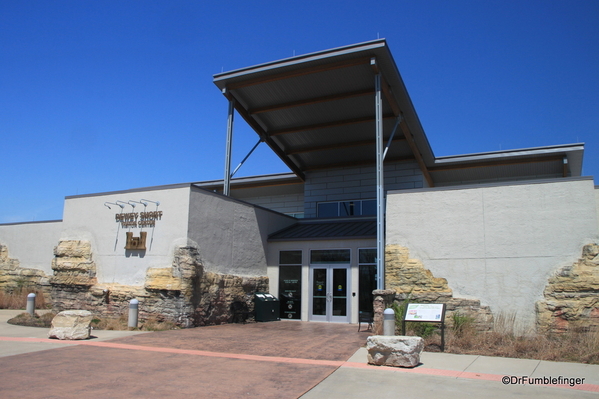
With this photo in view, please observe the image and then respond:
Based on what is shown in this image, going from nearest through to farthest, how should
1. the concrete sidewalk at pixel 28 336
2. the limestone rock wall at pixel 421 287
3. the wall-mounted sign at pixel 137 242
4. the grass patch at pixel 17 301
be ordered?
1. the concrete sidewalk at pixel 28 336
2. the limestone rock wall at pixel 421 287
3. the wall-mounted sign at pixel 137 242
4. the grass patch at pixel 17 301

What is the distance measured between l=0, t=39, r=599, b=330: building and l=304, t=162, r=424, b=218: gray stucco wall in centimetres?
11

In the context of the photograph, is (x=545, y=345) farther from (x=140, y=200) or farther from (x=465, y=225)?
(x=140, y=200)

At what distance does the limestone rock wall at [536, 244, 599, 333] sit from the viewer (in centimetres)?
1244

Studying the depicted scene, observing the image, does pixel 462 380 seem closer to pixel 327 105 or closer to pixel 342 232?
pixel 342 232

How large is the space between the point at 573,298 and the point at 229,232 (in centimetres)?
1142

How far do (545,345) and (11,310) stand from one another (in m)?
20.0

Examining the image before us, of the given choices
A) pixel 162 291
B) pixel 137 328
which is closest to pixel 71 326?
pixel 137 328

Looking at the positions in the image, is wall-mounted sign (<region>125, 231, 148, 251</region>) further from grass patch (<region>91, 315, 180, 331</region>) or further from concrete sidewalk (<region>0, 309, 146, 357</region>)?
concrete sidewalk (<region>0, 309, 146, 357</region>)

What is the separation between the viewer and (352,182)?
25.4 m

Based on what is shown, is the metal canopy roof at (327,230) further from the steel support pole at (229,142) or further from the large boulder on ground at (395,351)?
the large boulder on ground at (395,351)

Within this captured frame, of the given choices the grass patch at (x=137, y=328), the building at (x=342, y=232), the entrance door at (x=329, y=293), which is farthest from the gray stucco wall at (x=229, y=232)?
the entrance door at (x=329, y=293)

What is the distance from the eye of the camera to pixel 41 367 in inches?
350

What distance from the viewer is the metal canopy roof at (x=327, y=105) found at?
17578 millimetres

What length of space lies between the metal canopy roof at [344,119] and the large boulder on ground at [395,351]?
10342 millimetres
